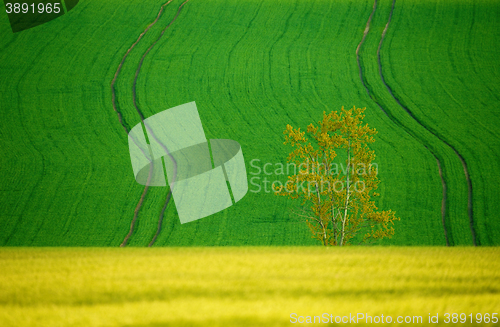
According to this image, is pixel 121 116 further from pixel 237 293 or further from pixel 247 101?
pixel 237 293

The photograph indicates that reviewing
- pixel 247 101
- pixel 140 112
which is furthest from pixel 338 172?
pixel 140 112

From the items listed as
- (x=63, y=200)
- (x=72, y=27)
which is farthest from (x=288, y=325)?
(x=72, y=27)

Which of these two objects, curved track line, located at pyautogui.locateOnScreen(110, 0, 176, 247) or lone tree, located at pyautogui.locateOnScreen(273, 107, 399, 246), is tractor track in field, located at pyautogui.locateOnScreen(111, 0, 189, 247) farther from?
lone tree, located at pyautogui.locateOnScreen(273, 107, 399, 246)

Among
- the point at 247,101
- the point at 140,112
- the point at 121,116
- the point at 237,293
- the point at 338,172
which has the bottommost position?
the point at 121,116

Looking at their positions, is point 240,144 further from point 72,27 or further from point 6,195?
point 72,27

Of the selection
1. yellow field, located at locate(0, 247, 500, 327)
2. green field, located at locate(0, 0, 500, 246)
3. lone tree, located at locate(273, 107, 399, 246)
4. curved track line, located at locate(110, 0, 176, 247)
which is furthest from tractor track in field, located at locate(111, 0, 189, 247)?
yellow field, located at locate(0, 247, 500, 327)

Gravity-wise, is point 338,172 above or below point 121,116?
above
